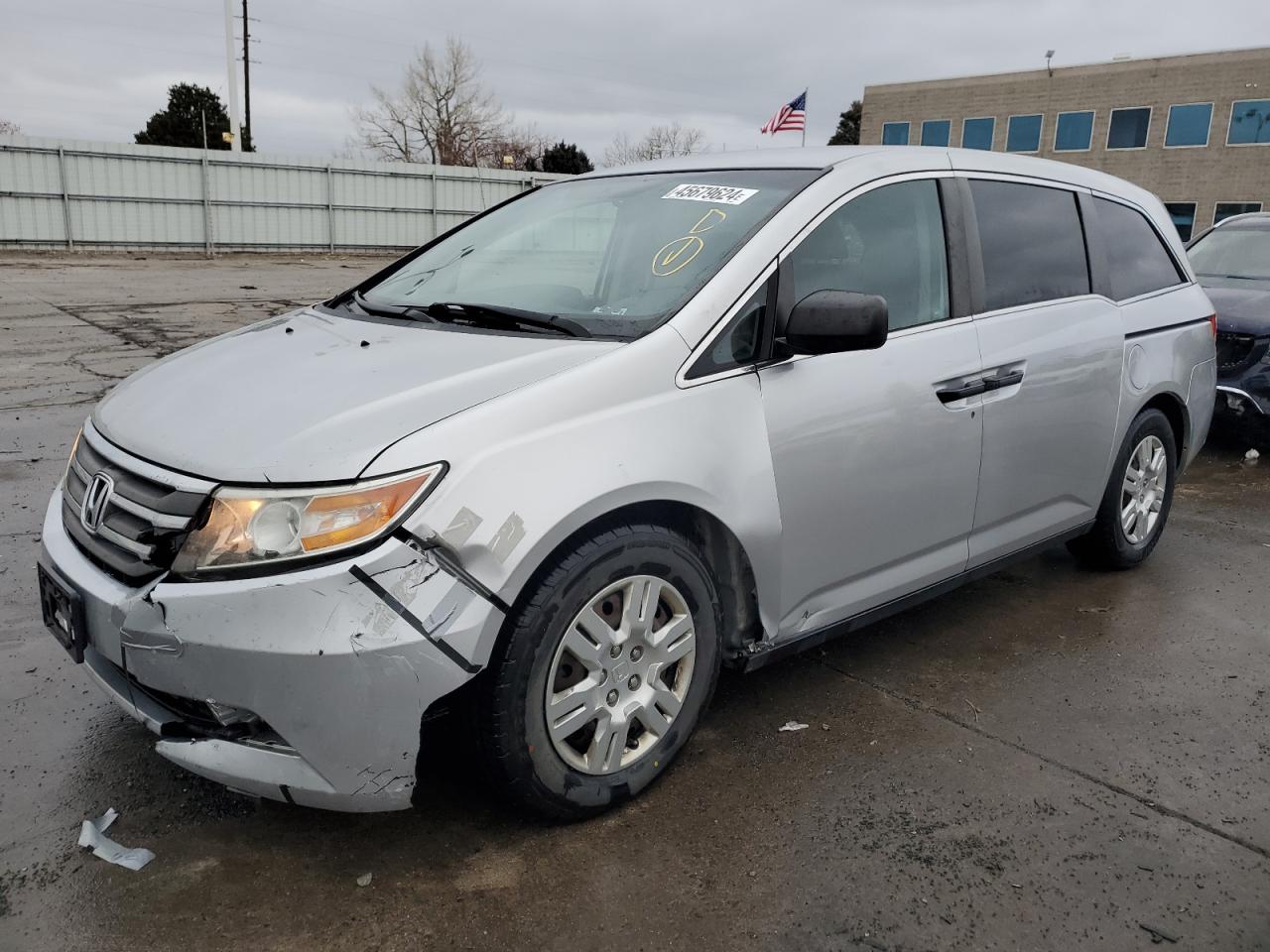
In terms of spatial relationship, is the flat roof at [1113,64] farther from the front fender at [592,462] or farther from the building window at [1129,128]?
the front fender at [592,462]

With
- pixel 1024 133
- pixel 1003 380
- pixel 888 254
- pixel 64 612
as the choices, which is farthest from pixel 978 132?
pixel 64 612

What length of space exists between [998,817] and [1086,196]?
2.70m

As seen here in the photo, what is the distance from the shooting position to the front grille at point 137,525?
2.27 meters

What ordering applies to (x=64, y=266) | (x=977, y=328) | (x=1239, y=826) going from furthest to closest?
(x=64, y=266) → (x=977, y=328) → (x=1239, y=826)

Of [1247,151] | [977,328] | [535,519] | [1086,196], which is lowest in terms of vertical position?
[535,519]

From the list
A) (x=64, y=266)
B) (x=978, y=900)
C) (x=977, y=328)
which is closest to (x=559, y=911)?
(x=978, y=900)

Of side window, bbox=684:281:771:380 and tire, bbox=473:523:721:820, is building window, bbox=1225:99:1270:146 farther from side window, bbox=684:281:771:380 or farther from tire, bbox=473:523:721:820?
tire, bbox=473:523:721:820

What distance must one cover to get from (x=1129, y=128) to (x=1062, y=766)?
44.5m

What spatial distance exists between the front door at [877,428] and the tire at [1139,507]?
→ 1217mm

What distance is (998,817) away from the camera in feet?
9.05

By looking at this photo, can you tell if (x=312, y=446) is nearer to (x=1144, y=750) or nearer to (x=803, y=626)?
(x=803, y=626)

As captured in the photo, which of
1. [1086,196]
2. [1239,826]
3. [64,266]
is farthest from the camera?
[64,266]

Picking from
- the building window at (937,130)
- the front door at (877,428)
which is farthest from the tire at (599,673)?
the building window at (937,130)

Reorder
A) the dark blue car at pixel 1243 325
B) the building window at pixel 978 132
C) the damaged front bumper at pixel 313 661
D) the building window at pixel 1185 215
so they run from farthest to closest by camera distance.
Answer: the building window at pixel 978 132 → the building window at pixel 1185 215 → the dark blue car at pixel 1243 325 → the damaged front bumper at pixel 313 661
